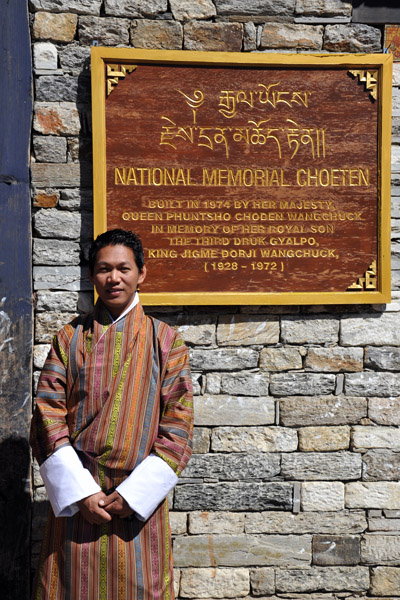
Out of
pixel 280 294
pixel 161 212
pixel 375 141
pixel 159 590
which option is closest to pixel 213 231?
pixel 161 212

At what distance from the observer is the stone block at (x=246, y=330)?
132 inches

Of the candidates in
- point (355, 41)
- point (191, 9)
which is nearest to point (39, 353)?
point (191, 9)

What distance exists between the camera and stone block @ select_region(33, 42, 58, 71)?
128 inches

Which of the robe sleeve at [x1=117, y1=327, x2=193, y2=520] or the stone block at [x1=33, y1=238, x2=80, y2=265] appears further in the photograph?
the stone block at [x1=33, y1=238, x2=80, y2=265]

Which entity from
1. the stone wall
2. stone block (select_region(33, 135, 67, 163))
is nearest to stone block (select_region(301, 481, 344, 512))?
the stone wall

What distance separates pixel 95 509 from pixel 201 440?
3.67 feet

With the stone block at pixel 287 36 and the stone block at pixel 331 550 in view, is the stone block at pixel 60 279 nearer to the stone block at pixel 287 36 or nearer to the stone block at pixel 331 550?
the stone block at pixel 287 36

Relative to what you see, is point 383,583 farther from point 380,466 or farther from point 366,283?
point 366,283

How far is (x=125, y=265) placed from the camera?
245 cm

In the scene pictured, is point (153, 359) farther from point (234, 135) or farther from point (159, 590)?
point (234, 135)

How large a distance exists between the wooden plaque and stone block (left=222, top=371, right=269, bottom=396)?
1.36 feet

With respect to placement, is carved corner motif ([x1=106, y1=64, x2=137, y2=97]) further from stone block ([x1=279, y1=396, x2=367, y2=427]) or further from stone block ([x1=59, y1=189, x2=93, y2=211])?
stone block ([x1=279, y1=396, x2=367, y2=427])

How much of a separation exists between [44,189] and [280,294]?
141 cm

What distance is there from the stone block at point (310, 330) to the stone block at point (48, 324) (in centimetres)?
118
